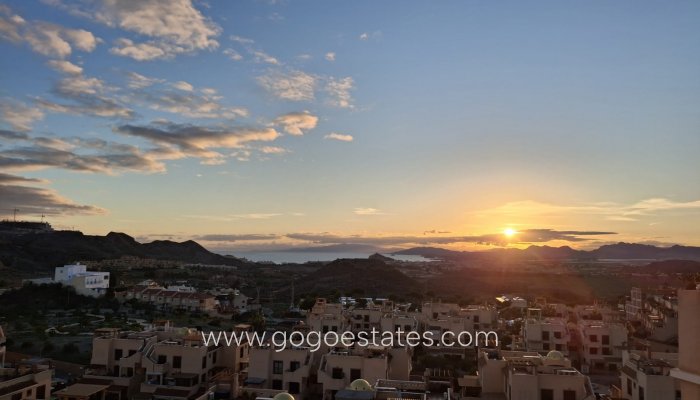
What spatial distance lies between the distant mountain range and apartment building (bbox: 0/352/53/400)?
97.7m

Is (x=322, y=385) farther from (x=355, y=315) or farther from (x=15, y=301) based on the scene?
(x=15, y=301)

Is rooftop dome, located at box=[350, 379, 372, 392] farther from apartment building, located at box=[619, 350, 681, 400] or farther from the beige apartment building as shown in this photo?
the beige apartment building

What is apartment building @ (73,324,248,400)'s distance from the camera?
26.2 meters

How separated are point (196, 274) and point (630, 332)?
3527 inches

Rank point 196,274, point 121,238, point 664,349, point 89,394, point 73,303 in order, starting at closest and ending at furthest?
point 89,394 < point 664,349 < point 73,303 < point 196,274 < point 121,238

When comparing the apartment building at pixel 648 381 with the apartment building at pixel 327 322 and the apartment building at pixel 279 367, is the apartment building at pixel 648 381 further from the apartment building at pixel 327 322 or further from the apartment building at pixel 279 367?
the apartment building at pixel 327 322

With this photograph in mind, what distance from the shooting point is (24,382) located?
22.8 meters

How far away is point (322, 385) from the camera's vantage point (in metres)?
25.2

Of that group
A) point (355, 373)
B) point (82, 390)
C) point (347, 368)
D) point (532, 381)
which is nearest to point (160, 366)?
point (82, 390)

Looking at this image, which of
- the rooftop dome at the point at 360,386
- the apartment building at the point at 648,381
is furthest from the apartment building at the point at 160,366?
the apartment building at the point at 648,381

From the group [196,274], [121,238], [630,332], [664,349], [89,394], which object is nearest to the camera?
[89,394]

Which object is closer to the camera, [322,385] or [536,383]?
[536,383]

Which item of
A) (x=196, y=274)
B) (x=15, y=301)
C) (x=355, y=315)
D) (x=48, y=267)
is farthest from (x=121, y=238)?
(x=355, y=315)

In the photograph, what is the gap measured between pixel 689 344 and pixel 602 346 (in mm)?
38152
